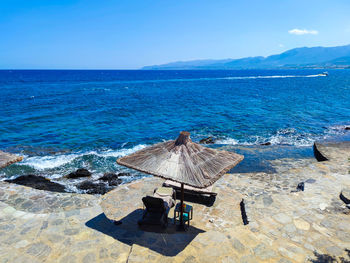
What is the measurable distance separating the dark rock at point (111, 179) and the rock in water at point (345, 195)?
34.6ft

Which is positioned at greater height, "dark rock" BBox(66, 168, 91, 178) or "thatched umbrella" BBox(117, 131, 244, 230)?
"thatched umbrella" BBox(117, 131, 244, 230)

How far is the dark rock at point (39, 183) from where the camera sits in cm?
1255

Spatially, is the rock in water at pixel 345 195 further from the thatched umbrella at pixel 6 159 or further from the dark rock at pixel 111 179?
the thatched umbrella at pixel 6 159

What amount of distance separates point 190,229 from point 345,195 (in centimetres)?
602

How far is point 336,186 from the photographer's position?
1014 cm

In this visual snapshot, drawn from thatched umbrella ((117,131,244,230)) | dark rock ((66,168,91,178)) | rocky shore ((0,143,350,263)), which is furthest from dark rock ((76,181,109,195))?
thatched umbrella ((117,131,244,230))

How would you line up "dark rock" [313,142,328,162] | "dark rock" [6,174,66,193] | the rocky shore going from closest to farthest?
1. the rocky shore
2. "dark rock" [6,174,66,193]
3. "dark rock" [313,142,328,162]

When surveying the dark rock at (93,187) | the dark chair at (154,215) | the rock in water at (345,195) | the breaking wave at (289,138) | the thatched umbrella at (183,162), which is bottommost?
the breaking wave at (289,138)

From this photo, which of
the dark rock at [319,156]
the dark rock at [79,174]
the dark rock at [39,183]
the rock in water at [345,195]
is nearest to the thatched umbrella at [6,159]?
the dark rock at [39,183]

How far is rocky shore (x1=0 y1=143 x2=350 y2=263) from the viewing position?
5.95 metres

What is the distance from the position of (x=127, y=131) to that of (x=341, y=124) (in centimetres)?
2486

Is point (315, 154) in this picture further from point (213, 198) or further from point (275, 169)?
point (213, 198)

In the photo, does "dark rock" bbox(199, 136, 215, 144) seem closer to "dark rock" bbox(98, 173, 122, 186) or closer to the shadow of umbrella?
"dark rock" bbox(98, 173, 122, 186)

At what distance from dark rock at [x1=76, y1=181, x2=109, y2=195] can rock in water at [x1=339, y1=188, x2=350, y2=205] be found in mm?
10502
